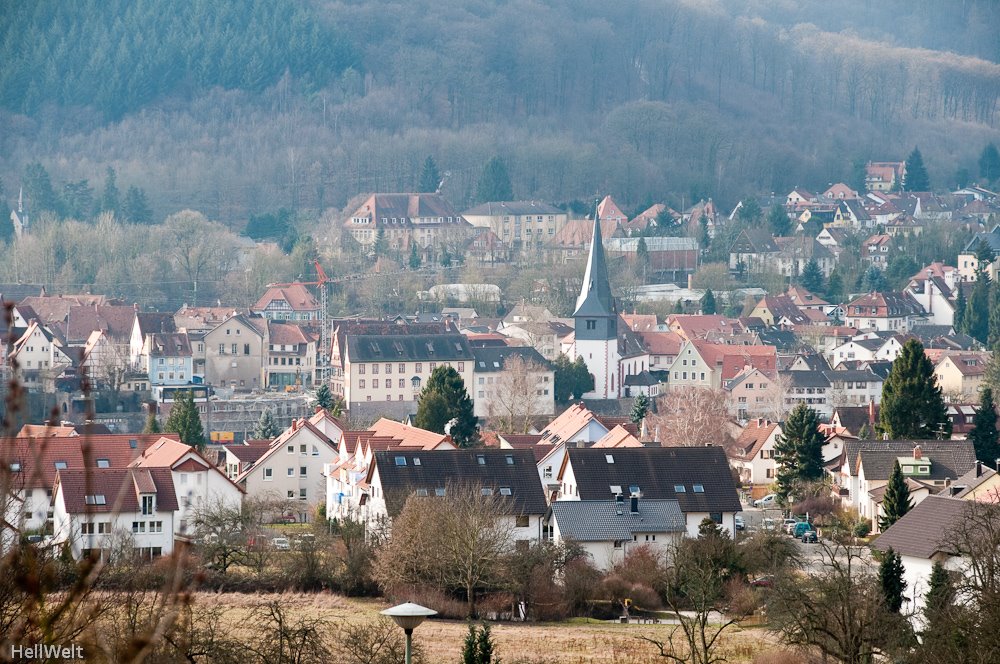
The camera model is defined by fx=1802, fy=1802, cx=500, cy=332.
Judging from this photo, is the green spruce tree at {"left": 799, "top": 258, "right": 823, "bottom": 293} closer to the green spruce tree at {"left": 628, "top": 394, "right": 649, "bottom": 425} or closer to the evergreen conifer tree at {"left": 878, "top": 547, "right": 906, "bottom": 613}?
the green spruce tree at {"left": 628, "top": 394, "right": 649, "bottom": 425}

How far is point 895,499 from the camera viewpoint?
1211 inches

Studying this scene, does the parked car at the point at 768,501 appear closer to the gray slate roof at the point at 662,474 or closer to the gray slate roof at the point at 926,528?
the gray slate roof at the point at 662,474

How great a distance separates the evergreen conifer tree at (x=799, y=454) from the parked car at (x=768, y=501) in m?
0.23

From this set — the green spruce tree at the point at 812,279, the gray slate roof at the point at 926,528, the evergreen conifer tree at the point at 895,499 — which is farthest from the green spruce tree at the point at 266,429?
the green spruce tree at the point at 812,279

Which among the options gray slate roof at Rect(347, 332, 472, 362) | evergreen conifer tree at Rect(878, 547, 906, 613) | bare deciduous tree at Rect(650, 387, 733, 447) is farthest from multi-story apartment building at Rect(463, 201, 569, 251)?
evergreen conifer tree at Rect(878, 547, 906, 613)

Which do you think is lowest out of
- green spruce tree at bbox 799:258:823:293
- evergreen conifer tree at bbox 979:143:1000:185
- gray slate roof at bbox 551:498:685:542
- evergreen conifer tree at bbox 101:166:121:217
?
gray slate roof at bbox 551:498:685:542

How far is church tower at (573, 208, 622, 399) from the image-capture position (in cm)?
6325

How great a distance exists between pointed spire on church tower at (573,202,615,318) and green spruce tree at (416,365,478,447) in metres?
21.6

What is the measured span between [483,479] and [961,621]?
1447cm

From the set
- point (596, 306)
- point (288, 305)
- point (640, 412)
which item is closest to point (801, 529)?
point (640, 412)

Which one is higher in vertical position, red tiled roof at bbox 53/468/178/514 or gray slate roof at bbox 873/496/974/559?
red tiled roof at bbox 53/468/178/514

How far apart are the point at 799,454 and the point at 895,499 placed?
6853 mm

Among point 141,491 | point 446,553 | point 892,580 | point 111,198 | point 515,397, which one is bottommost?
point 892,580

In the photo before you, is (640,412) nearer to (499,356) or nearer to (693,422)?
(693,422)
